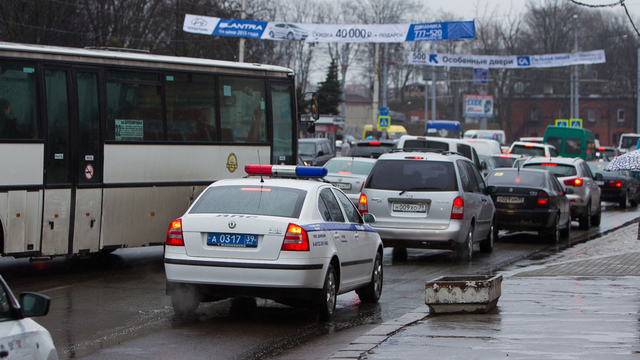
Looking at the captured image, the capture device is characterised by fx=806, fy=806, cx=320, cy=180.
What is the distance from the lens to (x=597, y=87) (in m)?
104

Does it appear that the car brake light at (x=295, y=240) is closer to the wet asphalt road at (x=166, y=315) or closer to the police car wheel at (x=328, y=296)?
the police car wheel at (x=328, y=296)

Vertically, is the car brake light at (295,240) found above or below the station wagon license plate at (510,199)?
above

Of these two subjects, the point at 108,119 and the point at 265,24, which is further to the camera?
the point at 265,24

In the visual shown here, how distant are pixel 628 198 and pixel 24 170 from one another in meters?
27.9

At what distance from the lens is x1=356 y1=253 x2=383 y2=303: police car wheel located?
9844mm

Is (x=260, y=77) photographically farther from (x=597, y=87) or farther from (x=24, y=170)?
(x=597, y=87)

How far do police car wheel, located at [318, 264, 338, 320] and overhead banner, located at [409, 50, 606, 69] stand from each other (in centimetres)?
3370

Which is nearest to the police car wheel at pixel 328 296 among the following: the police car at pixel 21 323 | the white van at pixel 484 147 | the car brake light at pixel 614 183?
the police car at pixel 21 323

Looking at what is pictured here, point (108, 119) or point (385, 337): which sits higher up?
point (108, 119)

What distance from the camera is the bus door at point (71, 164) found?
11281mm

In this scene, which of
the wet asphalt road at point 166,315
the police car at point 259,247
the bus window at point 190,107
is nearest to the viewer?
the wet asphalt road at point 166,315

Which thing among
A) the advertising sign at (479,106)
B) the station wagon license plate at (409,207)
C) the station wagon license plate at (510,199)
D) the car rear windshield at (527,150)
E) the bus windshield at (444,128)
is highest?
the advertising sign at (479,106)

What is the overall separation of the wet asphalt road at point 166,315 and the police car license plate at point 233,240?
0.86 m

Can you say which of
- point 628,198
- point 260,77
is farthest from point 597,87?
point 260,77
